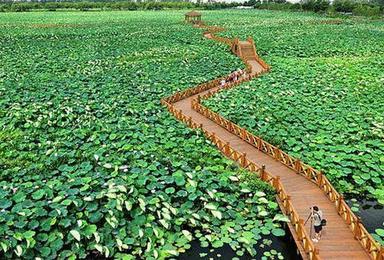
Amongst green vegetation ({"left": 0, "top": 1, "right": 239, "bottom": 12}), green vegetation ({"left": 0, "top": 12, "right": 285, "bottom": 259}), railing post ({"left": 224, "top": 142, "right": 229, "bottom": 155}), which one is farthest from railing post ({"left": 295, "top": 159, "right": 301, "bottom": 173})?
green vegetation ({"left": 0, "top": 1, "right": 239, "bottom": 12})

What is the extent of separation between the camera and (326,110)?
62.0 ft

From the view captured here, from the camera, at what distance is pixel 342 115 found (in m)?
18.1

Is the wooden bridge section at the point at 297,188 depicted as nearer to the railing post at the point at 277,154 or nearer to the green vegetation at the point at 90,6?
the railing post at the point at 277,154

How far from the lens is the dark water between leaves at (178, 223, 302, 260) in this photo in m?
9.77

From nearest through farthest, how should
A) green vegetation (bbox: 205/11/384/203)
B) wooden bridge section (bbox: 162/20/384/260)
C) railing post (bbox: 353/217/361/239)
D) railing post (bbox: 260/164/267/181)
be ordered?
wooden bridge section (bbox: 162/20/384/260), railing post (bbox: 353/217/361/239), railing post (bbox: 260/164/267/181), green vegetation (bbox: 205/11/384/203)

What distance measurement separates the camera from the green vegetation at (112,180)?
31.9 ft

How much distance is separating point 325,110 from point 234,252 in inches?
440

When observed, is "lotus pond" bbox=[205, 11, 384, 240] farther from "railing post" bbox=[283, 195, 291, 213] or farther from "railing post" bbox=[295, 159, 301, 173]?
"railing post" bbox=[283, 195, 291, 213]

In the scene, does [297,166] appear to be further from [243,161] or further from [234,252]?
[234,252]

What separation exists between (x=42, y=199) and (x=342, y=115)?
13387 mm

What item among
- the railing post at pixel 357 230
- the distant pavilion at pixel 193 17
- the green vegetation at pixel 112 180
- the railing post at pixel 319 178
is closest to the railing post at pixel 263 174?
the green vegetation at pixel 112 180

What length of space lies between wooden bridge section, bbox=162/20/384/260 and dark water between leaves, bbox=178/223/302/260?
42 cm

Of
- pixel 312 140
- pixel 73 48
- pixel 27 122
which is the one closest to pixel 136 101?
pixel 27 122

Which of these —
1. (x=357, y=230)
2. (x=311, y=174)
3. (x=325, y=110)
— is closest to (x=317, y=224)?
(x=357, y=230)
